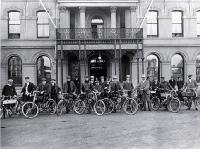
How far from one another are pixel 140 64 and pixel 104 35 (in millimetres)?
3689

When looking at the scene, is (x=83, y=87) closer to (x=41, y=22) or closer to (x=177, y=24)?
(x=41, y=22)

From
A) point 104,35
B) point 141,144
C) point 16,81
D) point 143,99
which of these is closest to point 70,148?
point 141,144

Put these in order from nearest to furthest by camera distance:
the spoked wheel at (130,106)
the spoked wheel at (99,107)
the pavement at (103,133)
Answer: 1. the pavement at (103,133)
2. the spoked wheel at (99,107)
3. the spoked wheel at (130,106)

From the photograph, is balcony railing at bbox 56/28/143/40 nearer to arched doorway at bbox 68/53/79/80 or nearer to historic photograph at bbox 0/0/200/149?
historic photograph at bbox 0/0/200/149

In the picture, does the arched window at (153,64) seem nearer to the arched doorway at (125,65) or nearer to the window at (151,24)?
the arched doorway at (125,65)

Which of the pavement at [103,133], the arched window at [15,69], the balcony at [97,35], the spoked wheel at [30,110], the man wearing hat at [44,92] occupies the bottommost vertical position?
the pavement at [103,133]

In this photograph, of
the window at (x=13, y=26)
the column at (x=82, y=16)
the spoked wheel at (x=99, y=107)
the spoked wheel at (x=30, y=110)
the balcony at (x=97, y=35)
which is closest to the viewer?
the spoked wheel at (x=30, y=110)

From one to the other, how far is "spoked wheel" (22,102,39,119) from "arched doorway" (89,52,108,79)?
412 inches

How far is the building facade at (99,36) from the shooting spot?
2264 cm

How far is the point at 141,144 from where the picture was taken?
A: 7.87 m

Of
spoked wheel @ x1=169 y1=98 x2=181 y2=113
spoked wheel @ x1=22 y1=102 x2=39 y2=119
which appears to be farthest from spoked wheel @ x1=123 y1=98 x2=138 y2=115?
spoked wheel @ x1=22 y1=102 x2=39 y2=119

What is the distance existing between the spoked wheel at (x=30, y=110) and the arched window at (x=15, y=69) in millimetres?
9792

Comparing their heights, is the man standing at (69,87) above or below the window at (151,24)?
below

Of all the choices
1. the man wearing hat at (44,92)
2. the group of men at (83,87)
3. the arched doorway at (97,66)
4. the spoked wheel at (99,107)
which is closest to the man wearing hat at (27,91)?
the group of men at (83,87)
